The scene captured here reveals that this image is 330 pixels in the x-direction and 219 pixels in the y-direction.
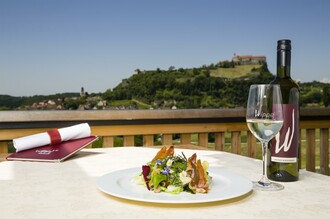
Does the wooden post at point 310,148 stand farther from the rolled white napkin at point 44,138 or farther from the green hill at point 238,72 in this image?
the green hill at point 238,72

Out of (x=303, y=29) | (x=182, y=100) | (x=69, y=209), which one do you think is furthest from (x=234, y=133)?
(x=303, y=29)

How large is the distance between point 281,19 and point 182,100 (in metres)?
9.67

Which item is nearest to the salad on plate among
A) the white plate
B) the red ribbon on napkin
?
the white plate

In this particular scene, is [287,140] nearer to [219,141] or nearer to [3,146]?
[219,141]

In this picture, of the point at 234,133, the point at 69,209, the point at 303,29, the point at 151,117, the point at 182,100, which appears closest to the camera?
the point at 69,209

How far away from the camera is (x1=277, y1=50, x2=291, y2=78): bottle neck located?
2.98 feet

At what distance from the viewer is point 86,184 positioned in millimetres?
858

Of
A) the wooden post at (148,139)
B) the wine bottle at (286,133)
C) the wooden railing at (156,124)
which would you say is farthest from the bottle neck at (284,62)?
the wooden post at (148,139)

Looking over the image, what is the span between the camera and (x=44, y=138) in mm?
1275

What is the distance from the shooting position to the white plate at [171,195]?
2.17ft

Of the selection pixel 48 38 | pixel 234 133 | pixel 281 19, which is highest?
pixel 281 19

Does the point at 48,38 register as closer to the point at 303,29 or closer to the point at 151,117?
the point at 303,29

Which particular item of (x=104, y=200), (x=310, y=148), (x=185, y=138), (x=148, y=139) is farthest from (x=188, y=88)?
(x=104, y=200)

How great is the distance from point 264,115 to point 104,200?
373mm
